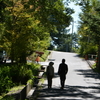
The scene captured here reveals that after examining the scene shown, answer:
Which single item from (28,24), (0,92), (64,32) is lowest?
(0,92)

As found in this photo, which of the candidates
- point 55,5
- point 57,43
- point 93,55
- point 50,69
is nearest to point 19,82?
point 50,69

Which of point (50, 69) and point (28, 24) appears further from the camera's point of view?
point (28, 24)

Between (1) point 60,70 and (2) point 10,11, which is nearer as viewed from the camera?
(1) point 60,70

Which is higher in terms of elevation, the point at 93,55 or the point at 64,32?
the point at 64,32

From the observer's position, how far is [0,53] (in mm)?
32719

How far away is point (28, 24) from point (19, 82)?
31.1ft

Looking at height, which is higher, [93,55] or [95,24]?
[95,24]

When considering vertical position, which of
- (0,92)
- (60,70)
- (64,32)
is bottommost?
(0,92)

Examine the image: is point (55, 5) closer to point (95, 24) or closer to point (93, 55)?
point (95, 24)

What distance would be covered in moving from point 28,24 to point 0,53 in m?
10.5

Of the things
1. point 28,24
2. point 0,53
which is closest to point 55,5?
point 28,24

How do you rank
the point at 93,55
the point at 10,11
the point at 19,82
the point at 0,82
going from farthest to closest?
the point at 93,55
the point at 10,11
the point at 19,82
the point at 0,82

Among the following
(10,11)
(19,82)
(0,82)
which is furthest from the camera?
(10,11)

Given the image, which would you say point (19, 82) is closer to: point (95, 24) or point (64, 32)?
point (95, 24)
